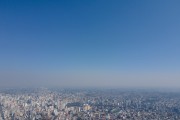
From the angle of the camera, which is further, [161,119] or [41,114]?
[161,119]

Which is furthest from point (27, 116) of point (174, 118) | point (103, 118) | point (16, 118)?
point (174, 118)

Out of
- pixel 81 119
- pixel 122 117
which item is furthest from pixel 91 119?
pixel 122 117

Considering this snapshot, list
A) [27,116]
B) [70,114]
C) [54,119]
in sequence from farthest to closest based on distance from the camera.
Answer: [70,114]
[27,116]
[54,119]

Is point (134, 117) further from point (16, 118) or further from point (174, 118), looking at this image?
point (16, 118)

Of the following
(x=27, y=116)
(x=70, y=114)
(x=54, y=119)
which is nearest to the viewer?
(x=54, y=119)

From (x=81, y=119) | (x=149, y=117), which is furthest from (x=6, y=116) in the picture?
(x=149, y=117)

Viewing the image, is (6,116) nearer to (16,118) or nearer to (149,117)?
(16,118)

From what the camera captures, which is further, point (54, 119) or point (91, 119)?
point (91, 119)

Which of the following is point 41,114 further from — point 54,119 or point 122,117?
point 122,117
